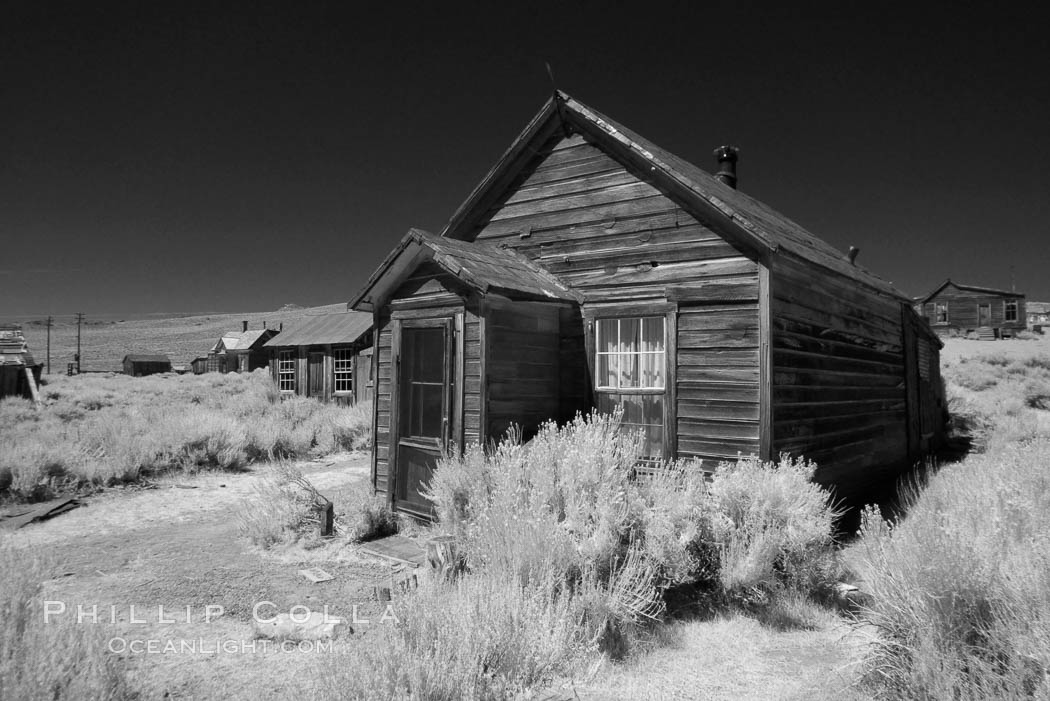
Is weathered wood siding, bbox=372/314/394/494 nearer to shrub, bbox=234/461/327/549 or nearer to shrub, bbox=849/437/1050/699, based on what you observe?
shrub, bbox=234/461/327/549

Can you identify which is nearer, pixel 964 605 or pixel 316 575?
pixel 964 605

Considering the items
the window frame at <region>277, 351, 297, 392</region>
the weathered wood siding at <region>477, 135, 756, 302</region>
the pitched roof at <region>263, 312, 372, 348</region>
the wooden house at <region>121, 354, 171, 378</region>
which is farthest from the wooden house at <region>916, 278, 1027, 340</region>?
the wooden house at <region>121, 354, 171, 378</region>

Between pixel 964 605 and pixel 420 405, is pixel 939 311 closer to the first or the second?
pixel 420 405

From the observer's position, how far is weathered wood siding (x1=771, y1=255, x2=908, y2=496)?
6988 millimetres

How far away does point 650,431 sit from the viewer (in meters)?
7.43

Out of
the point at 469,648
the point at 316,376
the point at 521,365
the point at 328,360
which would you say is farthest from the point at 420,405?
the point at 316,376

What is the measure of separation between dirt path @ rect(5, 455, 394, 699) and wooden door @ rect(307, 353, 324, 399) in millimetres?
14703

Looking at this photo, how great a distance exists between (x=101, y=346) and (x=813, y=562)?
9429cm

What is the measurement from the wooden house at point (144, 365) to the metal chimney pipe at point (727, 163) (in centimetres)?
5419

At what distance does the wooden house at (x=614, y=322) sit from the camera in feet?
22.6

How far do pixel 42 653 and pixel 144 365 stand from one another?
59.2m

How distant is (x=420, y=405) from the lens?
7.64 m

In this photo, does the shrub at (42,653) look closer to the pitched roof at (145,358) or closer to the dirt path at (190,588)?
the dirt path at (190,588)

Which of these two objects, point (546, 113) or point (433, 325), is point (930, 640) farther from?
point (546, 113)
